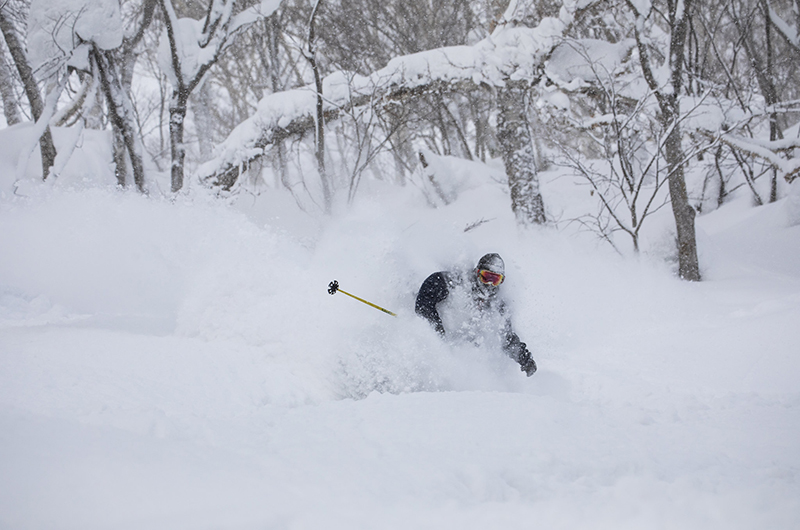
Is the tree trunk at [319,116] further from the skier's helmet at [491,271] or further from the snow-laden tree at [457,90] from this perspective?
the skier's helmet at [491,271]

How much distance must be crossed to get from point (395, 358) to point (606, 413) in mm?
1914

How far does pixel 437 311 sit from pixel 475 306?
1.26 feet

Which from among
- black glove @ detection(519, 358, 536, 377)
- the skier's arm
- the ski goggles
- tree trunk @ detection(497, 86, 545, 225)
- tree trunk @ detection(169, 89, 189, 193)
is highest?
tree trunk @ detection(169, 89, 189, 193)

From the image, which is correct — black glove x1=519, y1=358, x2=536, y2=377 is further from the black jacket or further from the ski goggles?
the ski goggles

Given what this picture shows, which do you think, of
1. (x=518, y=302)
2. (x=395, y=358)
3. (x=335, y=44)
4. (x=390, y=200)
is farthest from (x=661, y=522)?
(x=335, y=44)

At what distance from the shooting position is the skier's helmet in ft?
13.1

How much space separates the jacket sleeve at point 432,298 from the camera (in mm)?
4141

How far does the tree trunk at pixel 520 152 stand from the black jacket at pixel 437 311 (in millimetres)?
3524

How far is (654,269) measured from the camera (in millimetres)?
6176

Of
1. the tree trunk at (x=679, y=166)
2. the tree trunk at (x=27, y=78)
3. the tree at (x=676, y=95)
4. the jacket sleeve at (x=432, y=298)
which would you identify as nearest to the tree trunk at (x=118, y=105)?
the tree trunk at (x=27, y=78)

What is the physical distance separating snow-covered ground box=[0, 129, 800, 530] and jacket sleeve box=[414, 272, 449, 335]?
16 cm

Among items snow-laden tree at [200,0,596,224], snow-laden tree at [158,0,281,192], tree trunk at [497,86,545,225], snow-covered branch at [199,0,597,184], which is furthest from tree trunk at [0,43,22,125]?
tree trunk at [497,86,545,225]

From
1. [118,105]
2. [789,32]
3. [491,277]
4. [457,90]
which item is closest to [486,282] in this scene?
[491,277]

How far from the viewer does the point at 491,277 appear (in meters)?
4.02
